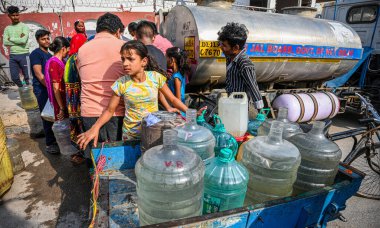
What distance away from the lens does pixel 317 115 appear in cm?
551

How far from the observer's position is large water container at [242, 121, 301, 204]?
4.51ft

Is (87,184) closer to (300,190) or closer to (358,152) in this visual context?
(300,190)

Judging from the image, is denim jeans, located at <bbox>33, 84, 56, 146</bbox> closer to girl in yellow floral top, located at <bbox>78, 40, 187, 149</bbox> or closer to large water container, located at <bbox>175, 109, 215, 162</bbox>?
girl in yellow floral top, located at <bbox>78, 40, 187, 149</bbox>

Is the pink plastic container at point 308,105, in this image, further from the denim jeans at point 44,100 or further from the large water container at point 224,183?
the denim jeans at point 44,100

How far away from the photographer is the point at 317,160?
58.6 inches

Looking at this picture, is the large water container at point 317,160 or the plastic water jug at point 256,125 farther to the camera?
the plastic water jug at point 256,125

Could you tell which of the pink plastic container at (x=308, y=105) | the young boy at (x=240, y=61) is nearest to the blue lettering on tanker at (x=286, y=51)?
the pink plastic container at (x=308, y=105)

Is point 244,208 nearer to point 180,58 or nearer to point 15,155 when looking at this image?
point 180,58

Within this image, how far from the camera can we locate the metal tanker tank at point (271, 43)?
4406mm

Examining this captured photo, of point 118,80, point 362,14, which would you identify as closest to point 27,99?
point 118,80

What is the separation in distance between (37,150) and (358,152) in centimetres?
564

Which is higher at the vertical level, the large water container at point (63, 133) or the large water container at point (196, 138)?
the large water container at point (196, 138)

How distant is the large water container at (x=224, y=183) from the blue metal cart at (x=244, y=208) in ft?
0.44

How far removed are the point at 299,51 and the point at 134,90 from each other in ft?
14.9
